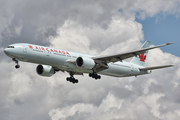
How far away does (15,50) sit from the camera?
42406mm

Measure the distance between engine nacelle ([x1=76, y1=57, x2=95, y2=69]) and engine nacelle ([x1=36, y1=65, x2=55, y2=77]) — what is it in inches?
297

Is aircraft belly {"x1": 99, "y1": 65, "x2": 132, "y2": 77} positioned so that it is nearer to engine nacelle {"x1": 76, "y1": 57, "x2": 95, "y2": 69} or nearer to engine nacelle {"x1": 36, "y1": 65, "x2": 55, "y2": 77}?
engine nacelle {"x1": 76, "y1": 57, "x2": 95, "y2": 69}

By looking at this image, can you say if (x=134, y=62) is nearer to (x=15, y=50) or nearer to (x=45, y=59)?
(x=45, y=59)

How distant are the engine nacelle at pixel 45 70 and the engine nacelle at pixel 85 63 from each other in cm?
754

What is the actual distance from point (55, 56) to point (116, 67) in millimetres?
12345

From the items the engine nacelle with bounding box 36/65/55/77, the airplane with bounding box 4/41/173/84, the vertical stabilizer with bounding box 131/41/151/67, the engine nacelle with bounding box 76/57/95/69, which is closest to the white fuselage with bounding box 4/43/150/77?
the airplane with bounding box 4/41/173/84

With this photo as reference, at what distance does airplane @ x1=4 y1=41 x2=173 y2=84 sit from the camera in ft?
141

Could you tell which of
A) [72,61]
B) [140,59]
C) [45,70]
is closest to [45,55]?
[72,61]

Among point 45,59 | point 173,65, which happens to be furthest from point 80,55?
point 173,65

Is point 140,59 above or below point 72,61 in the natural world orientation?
above

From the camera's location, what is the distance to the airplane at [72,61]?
43.0 meters

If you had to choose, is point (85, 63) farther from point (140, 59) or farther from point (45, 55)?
point (140, 59)

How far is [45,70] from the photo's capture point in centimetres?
5209

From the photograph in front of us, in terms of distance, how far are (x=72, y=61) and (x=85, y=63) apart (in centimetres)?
202
